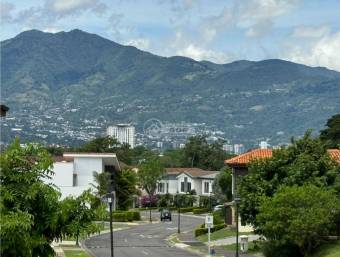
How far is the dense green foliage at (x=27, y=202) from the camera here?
1459 centimetres

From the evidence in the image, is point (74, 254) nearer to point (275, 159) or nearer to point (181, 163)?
point (275, 159)

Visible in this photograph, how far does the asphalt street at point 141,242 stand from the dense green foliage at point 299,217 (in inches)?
336

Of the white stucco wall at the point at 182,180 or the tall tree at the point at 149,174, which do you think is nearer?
the tall tree at the point at 149,174

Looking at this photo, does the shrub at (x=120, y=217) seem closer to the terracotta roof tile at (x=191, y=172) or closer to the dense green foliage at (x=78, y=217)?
the terracotta roof tile at (x=191, y=172)

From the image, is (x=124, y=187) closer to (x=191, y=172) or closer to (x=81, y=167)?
(x=81, y=167)

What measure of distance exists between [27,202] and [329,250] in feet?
108

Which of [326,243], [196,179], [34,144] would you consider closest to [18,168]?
[34,144]

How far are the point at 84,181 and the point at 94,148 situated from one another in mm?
52555

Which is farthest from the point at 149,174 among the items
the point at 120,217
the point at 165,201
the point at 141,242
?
the point at 141,242

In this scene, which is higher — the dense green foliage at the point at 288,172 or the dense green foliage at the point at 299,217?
the dense green foliage at the point at 288,172

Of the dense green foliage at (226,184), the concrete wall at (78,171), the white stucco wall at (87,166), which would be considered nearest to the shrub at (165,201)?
the dense green foliage at (226,184)

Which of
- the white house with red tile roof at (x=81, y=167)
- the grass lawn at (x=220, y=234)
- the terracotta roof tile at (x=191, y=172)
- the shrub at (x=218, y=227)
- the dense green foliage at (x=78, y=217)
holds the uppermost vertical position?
the terracotta roof tile at (x=191, y=172)

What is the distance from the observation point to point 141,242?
64938 millimetres

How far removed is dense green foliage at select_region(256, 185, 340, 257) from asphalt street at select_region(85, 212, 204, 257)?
8527mm
